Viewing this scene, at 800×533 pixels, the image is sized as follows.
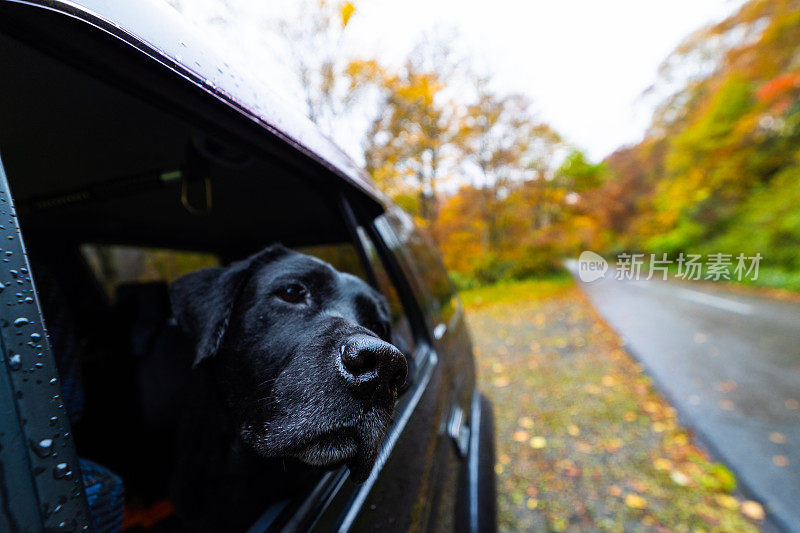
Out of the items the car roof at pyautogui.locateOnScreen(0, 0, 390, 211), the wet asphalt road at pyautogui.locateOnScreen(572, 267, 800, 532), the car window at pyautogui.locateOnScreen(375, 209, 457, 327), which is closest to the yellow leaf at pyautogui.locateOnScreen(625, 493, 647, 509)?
the wet asphalt road at pyautogui.locateOnScreen(572, 267, 800, 532)

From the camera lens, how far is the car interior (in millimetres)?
1207

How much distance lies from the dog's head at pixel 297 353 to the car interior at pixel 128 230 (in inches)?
9.8

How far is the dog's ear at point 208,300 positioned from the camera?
1.20 m

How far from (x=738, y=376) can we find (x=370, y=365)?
653cm

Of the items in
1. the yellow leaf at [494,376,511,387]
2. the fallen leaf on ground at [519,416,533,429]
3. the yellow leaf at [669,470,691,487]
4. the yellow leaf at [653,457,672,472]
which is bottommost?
the yellow leaf at [494,376,511,387]

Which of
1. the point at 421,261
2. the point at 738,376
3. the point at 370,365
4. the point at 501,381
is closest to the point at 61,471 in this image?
the point at 370,365

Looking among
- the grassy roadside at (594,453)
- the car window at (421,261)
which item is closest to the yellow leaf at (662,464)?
the grassy roadside at (594,453)

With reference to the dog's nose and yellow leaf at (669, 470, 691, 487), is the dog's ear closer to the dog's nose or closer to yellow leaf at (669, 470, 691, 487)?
the dog's nose

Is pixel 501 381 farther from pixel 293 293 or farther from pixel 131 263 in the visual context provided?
pixel 131 263

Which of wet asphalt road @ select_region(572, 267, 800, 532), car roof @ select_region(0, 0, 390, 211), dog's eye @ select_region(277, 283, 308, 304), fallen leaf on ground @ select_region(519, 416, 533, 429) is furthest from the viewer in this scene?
fallen leaf on ground @ select_region(519, 416, 533, 429)

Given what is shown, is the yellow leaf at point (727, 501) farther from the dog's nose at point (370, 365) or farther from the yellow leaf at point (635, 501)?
the dog's nose at point (370, 365)

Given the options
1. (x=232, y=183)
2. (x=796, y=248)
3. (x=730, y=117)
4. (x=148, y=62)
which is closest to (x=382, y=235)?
(x=232, y=183)

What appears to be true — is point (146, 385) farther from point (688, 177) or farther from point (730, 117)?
point (688, 177)

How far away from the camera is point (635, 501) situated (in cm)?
278
